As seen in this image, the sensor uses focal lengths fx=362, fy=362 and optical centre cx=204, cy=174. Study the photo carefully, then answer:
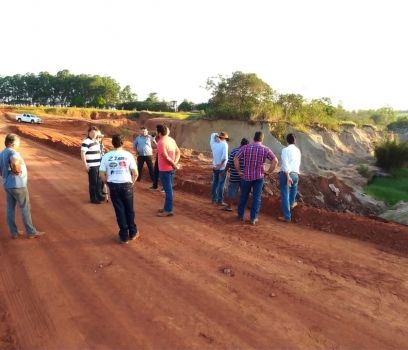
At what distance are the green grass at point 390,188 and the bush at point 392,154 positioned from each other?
2.01ft

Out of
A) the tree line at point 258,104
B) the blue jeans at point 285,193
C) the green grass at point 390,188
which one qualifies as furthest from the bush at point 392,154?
the blue jeans at point 285,193

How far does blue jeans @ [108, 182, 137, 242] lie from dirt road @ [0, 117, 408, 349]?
1.08ft

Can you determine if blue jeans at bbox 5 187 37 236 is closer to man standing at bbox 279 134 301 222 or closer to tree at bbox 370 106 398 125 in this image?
man standing at bbox 279 134 301 222

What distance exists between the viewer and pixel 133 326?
381cm

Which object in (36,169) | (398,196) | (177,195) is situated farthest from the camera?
(398,196)

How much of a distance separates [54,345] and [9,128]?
102 ft

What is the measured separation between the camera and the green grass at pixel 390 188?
1775 centimetres

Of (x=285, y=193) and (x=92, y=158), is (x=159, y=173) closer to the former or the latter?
(x=92, y=158)

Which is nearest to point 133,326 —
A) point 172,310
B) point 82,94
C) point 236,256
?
point 172,310

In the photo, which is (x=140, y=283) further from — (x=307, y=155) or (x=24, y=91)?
(x=24, y=91)

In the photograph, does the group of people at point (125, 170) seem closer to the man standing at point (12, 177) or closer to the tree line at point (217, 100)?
the man standing at point (12, 177)

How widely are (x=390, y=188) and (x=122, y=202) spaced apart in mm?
18323

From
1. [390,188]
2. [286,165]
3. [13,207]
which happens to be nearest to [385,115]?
[390,188]

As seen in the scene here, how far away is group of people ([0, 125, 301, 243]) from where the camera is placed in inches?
233
